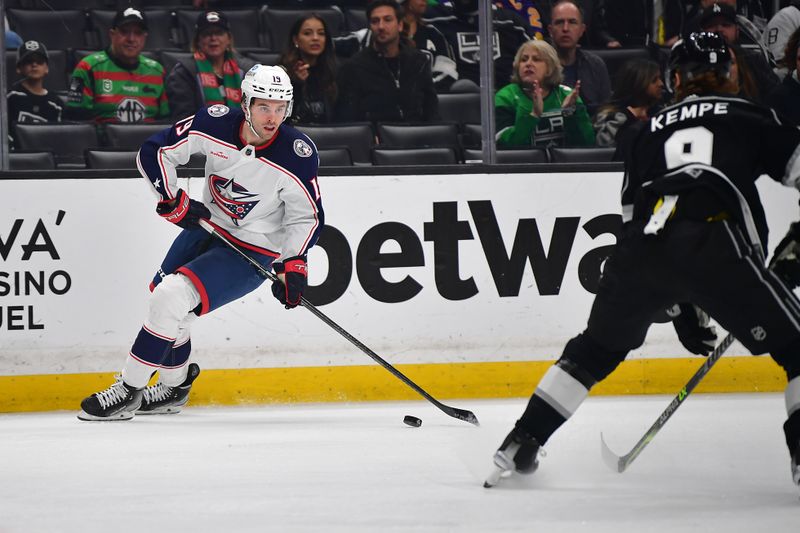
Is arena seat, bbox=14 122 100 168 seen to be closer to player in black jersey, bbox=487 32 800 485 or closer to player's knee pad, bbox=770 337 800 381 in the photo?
player in black jersey, bbox=487 32 800 485

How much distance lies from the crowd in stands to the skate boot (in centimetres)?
117

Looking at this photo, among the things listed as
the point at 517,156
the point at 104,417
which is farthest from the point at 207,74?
the point at 104,417

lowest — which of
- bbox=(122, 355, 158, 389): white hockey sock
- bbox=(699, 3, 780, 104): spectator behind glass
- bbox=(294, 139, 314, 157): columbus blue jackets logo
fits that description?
bbox=(122, 355, 158, 389): white hockey sock

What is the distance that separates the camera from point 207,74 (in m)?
4.99

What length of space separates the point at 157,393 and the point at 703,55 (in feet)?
8.31

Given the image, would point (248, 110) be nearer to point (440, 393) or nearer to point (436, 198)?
point (436, 198)

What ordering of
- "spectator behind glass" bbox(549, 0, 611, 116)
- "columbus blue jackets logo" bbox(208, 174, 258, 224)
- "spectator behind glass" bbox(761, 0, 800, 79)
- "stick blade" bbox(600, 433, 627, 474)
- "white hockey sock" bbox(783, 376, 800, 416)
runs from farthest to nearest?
"spectator behind glass" bbox(761, 0, 800, 79) < "spectator behind glass" bbox(549, 0, 611, 116) < "columbus blue jackets logo" bbox(208, 174, 258, 224) < "stick blade" bbox(600, 433, 627, 474) < "white hockey sock" bbox(783, 376, 800, 416)

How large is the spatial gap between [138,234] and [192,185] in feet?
0.94

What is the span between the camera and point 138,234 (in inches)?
176

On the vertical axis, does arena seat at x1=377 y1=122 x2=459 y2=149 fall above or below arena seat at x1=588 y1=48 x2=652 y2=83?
below

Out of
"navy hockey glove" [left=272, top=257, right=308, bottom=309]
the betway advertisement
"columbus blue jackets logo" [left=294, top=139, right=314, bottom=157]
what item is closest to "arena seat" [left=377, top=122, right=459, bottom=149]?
the betway advertisement

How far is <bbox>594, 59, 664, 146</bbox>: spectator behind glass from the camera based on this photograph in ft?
15.8

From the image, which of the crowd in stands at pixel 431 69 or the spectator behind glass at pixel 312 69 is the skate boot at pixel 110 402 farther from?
the spectator behind glass at pixel 312 69

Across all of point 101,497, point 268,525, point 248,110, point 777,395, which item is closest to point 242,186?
point 248,110
